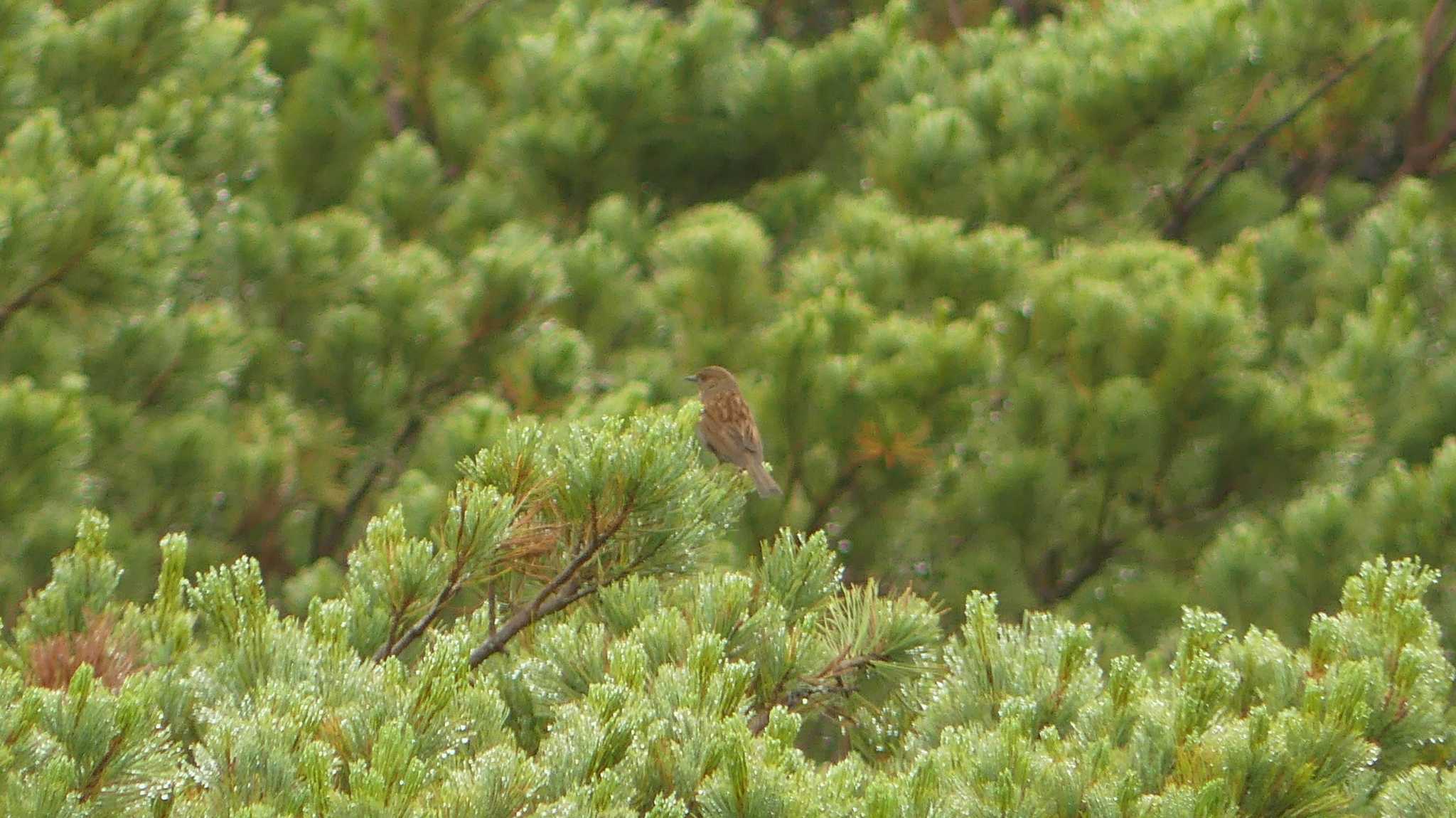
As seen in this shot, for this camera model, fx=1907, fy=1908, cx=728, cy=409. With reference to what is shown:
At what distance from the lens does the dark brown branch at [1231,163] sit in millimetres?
7637

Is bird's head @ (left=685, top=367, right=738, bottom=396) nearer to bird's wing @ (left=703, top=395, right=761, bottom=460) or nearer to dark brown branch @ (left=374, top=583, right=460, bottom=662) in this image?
bird's wing @ (left=703, top=395, right=761, bottom=460)

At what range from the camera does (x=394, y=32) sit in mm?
8453

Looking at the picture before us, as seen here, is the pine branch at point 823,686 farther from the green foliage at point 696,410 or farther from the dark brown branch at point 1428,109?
the dark brown branch at point 1428,109

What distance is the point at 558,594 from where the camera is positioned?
9.18 ft

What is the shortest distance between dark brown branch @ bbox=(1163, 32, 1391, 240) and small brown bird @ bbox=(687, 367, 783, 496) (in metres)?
2.84

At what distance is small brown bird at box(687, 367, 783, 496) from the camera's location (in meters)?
5.37

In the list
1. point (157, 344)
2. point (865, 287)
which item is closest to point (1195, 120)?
point (865, 287)

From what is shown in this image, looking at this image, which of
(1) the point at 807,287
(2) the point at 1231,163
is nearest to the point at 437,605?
(1) the point at 807,287

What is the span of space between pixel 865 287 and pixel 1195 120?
153 cm

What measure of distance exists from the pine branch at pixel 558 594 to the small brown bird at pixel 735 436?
8.21 feet

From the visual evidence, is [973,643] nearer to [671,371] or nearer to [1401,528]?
[1401,528]

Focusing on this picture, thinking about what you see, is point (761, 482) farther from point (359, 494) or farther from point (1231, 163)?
point (1231, 163)

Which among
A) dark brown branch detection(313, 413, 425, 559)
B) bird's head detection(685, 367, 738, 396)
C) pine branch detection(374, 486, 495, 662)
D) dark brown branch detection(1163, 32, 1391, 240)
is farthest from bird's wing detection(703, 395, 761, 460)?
dark brown branch detection(1163, 32, 1391, 240)

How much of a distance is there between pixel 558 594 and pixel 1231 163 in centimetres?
550
